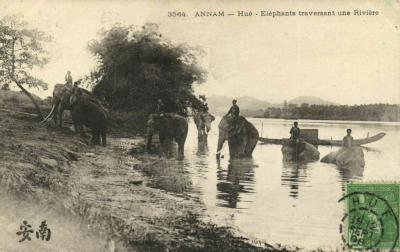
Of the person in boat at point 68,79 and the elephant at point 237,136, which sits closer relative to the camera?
the elephant at point 237,136

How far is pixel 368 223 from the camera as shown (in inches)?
162

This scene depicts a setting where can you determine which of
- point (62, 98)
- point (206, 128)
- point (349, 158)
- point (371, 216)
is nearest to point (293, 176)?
point (349, 158)

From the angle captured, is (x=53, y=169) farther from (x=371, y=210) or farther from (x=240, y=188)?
(x=371, y=210)

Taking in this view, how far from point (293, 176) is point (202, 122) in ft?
3.05

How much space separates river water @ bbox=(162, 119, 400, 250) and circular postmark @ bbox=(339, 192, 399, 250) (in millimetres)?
84

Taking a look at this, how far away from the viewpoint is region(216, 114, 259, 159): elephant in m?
4.39

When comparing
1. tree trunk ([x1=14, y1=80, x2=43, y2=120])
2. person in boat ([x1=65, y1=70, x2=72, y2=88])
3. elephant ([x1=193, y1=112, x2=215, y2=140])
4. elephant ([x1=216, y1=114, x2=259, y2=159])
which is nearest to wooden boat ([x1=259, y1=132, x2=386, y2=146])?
elephant ([x1=216, y1=114, x2=259, y2=159])

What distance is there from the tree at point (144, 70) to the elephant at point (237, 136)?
32 cm

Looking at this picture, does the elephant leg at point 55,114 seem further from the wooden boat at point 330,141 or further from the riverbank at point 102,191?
the wooden boat at point 330,141

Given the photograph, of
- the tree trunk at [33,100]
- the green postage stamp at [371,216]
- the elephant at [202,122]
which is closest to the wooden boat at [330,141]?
the green postage stamp at [371,216]

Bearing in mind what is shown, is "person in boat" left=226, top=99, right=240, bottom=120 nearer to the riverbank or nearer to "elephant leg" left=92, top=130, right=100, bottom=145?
the riverbank

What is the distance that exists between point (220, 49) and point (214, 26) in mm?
210

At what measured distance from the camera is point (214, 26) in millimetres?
4344

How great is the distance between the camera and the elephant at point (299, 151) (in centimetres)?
423
